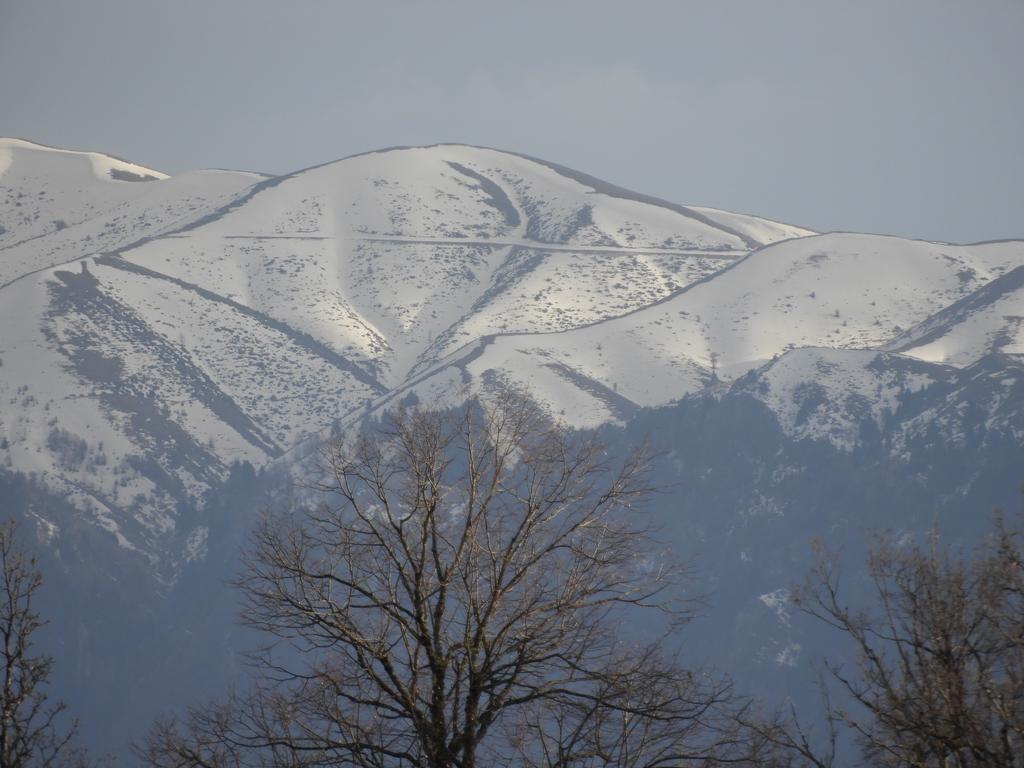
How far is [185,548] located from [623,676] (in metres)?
141

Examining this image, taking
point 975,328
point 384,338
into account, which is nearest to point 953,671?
point 975,328

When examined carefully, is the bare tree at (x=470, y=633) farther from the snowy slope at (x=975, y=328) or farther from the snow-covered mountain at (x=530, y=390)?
the snowy slope at (x=975, y=328)

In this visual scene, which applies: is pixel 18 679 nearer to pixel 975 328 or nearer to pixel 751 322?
pixel 975 328

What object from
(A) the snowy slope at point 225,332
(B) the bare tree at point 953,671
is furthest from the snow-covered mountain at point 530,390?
(B) the bare tree at point 953,671

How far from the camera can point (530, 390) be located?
12562 centimetres

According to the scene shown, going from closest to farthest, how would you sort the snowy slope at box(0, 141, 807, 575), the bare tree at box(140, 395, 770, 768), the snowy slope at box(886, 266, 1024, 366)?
the bare tree at box(140, 395, 770, 768) → the snowy slope at box(886, 266, 1024, 366) → the snowy slope at box(0, 141, 807, 575)

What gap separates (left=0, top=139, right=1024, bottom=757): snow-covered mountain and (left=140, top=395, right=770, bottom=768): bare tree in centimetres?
10874

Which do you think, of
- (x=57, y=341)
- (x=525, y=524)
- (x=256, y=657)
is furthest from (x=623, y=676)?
(x=57, y=341)

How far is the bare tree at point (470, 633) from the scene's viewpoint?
15.0 metres

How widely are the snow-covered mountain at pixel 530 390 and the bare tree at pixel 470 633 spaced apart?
109 metres

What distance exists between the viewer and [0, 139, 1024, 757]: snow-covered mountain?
137 metres

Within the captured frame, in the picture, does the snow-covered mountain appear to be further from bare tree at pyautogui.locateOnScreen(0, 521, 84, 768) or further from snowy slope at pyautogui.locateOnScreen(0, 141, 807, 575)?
bare tree at pyautogui.locateOnScreen(0, 521, 84, 768)

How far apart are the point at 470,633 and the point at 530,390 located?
110 meters

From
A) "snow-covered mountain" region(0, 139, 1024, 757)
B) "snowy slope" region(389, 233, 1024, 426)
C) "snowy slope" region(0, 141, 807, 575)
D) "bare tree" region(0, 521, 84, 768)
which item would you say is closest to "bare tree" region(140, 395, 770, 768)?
"bare tree" region(0, 521, 84, 768)
